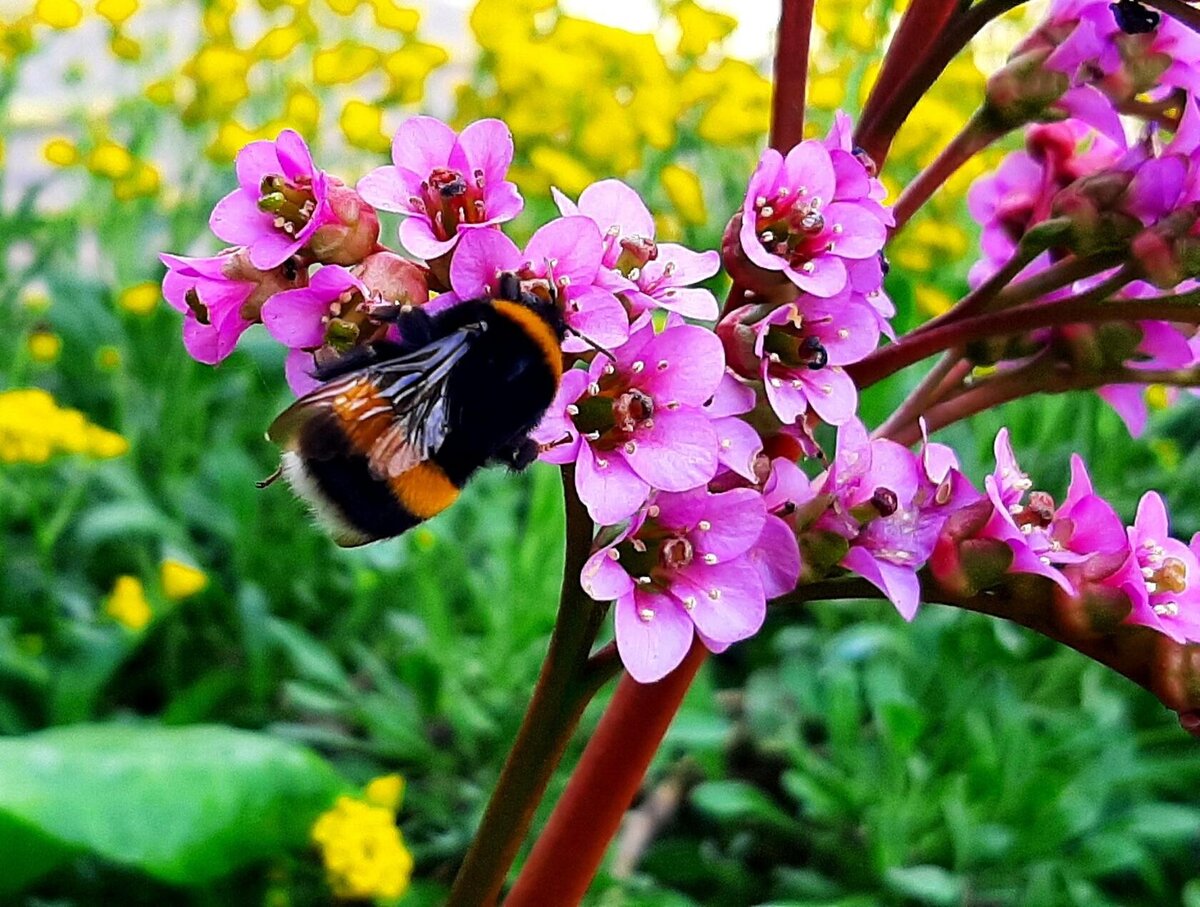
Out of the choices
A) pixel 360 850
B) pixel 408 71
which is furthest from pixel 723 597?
pixel 408 71

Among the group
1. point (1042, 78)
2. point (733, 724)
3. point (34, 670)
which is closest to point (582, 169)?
point (733, 724)

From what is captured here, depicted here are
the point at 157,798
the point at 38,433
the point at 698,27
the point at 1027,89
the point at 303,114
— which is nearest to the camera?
the point at 1027,89

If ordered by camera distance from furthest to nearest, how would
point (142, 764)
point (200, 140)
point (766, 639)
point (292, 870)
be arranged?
point (200, 140) → point (766, 639) → point (292, 870) → point (142, 764)

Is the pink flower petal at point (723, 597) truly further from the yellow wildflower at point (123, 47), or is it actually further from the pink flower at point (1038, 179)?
the yellow wildflower at point (123, 47)

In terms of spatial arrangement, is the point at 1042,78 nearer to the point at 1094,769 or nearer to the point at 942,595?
the point at 942,595

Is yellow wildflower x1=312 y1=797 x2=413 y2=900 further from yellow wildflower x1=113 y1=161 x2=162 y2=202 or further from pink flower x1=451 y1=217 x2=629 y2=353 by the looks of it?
yellow wildflower x1=113 y1=161 x2=162 y2=202

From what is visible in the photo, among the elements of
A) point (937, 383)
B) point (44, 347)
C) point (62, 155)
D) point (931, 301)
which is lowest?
point (44, 347)

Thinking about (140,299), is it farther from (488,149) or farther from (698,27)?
(488,149)

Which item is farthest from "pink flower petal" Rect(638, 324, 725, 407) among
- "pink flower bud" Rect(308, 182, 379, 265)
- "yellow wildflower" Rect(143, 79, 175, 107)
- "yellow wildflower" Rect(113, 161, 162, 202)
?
"yellow wildflower" Rect(143, 79, 175, 107)
